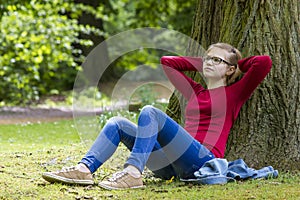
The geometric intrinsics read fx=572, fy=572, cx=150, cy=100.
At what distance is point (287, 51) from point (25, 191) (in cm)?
225

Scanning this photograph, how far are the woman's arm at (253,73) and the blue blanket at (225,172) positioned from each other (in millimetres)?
530

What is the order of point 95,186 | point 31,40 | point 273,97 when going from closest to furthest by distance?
point 95,186 → point 273,97 → point 31,40

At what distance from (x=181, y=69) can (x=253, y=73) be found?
742 millimetres

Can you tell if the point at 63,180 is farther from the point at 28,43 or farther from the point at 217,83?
the point at 28,43

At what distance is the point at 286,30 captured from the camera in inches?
177

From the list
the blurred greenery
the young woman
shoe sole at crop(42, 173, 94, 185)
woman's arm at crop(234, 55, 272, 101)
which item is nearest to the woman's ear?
the young woman

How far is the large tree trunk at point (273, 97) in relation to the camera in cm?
445

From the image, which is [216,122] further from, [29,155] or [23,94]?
[23,94]

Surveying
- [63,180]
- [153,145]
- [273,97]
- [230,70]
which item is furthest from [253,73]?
[63,180]

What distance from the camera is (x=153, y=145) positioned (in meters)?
3.89

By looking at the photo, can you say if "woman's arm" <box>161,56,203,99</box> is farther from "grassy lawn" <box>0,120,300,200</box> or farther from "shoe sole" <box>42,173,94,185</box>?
"shoe sole" <box>42,173,94,185</box>

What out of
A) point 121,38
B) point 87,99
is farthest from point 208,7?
point 121,38

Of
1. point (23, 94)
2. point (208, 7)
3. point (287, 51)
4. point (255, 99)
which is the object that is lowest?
point (23, 94)

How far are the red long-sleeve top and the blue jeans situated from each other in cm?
16
